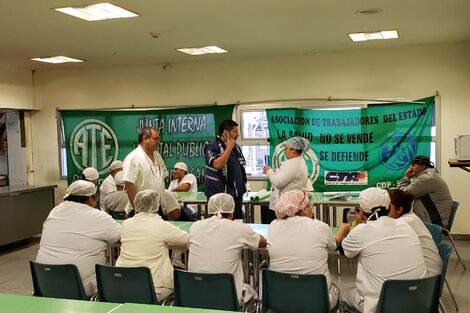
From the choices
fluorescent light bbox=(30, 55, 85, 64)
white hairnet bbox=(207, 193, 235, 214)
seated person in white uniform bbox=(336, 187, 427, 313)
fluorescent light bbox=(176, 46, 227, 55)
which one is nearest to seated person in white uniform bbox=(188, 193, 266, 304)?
white hairnet bbox=(207, 193, 235, 214)

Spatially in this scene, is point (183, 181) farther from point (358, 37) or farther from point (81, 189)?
point (81, 189)

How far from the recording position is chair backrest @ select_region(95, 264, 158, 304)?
2.89 meters

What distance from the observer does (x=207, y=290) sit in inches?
109

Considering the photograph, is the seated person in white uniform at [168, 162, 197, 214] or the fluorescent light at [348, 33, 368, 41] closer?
the fluorescent light at [348, 33, 368, 41]

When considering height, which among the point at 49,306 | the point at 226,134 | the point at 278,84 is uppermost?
the point at 278,84

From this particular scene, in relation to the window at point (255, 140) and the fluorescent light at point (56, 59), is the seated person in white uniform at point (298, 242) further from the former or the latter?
the fluorescent light at point (56, 59)

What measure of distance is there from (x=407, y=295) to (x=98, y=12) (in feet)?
10.9

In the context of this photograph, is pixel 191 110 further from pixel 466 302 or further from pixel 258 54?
pixel 466 302

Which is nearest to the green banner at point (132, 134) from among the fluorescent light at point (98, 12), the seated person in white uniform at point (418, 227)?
the fluorescent light at point (98, 12)

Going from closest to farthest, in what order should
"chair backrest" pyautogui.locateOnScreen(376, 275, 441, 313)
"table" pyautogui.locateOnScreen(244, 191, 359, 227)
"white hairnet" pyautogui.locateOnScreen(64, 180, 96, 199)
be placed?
"chair backrest" pyautogui.locateOnScreen(376, 275, 441, 313)
"white hairnet" pyautogui.locateOnScreen(64, 180, 96, 199)
"table" pyautogui.locateOnScreen(244, 191, 359, 227)

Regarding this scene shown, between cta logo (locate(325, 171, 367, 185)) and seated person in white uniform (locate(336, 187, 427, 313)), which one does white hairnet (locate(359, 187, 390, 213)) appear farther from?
cta logo (locate(325, 171, 367, 185))

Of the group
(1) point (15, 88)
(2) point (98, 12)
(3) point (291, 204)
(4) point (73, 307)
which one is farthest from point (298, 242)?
(1) point (15, 88)

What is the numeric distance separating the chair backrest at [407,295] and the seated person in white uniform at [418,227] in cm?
46

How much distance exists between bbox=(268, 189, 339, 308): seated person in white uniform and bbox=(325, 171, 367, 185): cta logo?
12.9 ft
